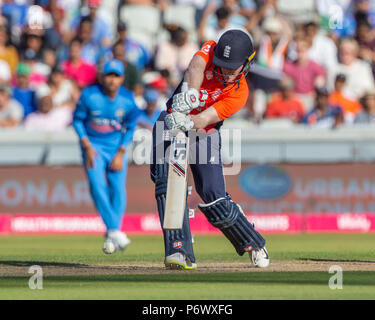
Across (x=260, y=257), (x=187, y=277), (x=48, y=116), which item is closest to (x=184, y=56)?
(x=48, y=116)

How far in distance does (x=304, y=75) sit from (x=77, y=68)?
13.3 feet

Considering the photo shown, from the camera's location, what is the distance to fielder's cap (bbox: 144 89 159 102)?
50.1 ft

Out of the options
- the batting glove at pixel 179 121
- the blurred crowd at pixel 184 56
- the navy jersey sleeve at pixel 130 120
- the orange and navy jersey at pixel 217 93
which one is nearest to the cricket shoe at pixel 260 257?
the orange and navy jersey at pixel 217 93

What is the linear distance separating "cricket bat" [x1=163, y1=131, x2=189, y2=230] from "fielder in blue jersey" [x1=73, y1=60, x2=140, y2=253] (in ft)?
11.6

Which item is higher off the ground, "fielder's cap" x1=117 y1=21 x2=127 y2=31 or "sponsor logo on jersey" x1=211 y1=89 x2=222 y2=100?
"fielder's cap" x1=117 y1=21 x2=127 y2=31

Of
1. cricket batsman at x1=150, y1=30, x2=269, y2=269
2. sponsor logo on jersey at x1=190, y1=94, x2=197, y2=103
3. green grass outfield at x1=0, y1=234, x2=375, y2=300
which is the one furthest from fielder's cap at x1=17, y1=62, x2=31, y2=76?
sponsor logo on jersey at x1=190, y1=94, x2=197, y2=103

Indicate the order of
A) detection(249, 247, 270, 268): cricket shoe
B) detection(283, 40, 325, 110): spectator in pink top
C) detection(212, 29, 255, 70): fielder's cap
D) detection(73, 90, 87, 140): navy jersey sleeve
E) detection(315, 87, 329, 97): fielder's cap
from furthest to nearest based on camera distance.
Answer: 1. detection(283, 40, 325, 110): spectator in pink top
2. detection(315, 87, 329, 97): fielder's cap
3. detection(73, 90, 87, 140): navy jersey sleeve
4. detection(249, 247, 270, 268): cricket shoe
5. detection(212, 29, 255, 70): fielder's cap

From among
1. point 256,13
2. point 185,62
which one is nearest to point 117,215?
point 185,62

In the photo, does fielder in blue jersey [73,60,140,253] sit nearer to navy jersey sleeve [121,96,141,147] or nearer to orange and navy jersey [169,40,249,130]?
navy jersey sleeve [121,96,141,147]

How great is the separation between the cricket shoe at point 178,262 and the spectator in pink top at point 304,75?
27.7 feet

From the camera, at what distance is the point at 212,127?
7.96m

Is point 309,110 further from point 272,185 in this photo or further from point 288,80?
point 272,185

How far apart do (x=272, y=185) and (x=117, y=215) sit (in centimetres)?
394

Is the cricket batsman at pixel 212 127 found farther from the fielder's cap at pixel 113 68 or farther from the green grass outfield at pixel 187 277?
the fielder's cap at pixel 113 68
